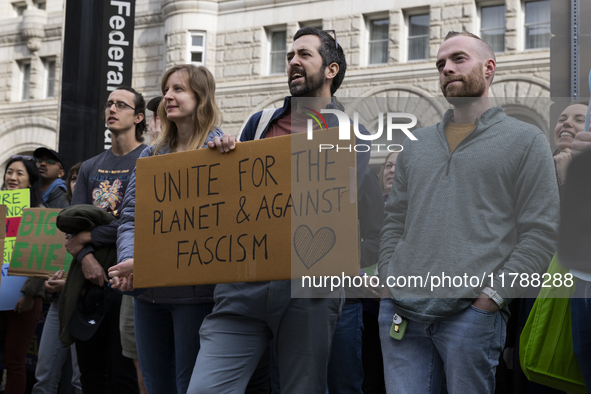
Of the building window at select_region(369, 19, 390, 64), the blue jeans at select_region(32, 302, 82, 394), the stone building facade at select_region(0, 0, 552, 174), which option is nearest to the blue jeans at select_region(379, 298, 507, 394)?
the blue jeans at select_region(32, 302, 82, 394)

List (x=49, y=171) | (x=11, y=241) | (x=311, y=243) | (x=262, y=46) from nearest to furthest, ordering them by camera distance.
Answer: (x=311, y=243) → (x=11, y=241) → (x=49, y=171) → (x=262, y=46)

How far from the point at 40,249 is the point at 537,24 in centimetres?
1289

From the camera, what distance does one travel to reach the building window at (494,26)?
1509 cm

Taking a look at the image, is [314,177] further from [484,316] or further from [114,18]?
[114,18]

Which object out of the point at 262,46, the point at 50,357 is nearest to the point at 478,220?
the point at 50,357

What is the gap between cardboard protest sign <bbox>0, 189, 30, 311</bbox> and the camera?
479 cm

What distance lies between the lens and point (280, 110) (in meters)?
2.99

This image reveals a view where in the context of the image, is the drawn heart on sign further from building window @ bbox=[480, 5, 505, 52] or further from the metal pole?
building window @ bbox=[480, 5, 505, 52]

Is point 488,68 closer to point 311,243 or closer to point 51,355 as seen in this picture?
point 311,243

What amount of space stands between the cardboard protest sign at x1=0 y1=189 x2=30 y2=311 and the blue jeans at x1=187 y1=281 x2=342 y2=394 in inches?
104

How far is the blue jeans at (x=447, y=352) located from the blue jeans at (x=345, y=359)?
0.76 meters

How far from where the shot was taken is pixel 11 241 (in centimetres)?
511

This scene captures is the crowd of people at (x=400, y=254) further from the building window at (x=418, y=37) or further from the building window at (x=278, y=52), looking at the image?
the building window at (x=278, y=52)

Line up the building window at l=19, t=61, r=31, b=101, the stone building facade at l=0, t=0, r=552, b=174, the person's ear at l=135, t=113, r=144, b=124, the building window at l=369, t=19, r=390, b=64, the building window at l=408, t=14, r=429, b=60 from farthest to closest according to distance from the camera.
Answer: the building window at l=19, t=61, r=31, b=101 < the building window at l=369, t=19, r=390, b=64 < the building window at l=408, t=14, r=429, b=60 < the stone building facade at l=0, t=0, r=552, b=174 < the person's ear at l=135, t=113, r=144, b=124
